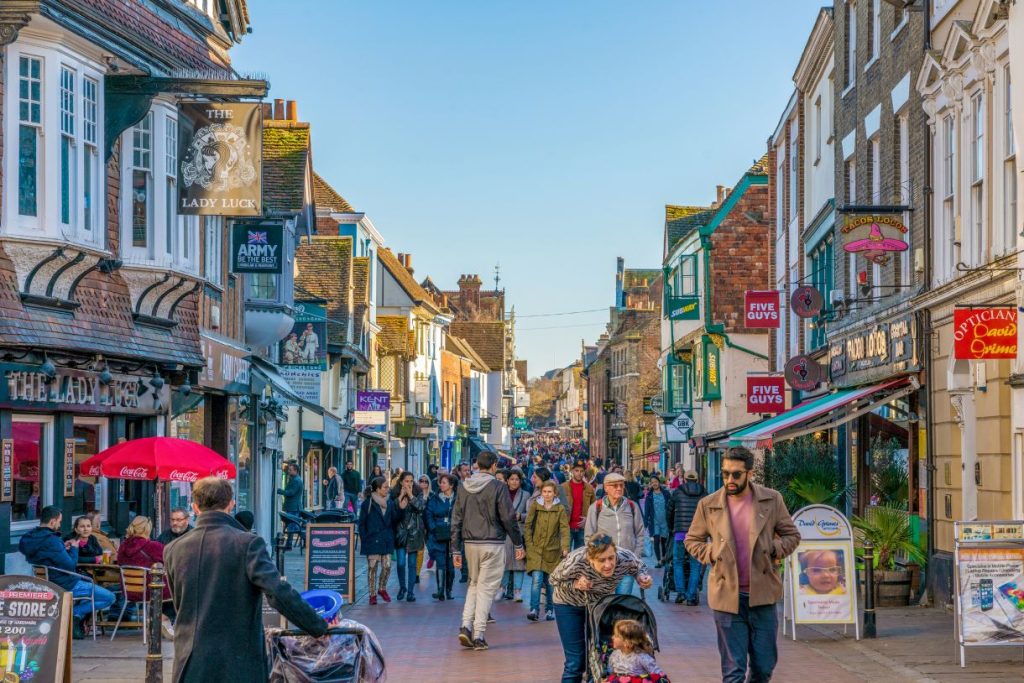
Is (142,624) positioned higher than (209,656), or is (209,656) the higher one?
(209,656)

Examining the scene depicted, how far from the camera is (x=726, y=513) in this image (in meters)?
10.2

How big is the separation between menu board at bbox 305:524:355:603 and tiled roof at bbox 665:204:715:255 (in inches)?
1424

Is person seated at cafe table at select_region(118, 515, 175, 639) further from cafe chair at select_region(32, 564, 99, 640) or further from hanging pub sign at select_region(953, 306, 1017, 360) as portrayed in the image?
hanging pub sign at select_region(953, 306, 1017, 360)

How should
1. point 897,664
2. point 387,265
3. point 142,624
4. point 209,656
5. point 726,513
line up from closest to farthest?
1. point 209,656
2. point 726,513
3. point 897,664
4. point 142,624
5. point 387,265

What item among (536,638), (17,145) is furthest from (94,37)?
(536,638)

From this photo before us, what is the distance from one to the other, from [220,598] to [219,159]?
40.4 ft

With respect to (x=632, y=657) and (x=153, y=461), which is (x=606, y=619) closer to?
(x=632, y=657)

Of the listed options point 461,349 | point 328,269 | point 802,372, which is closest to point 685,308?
point 328,269

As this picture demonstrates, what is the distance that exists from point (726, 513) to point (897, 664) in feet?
13.1

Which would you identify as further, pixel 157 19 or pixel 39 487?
pixel 157 19

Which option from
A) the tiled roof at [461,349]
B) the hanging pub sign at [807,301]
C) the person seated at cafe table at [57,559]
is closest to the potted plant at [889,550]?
the hanging pub sign at [807,301]

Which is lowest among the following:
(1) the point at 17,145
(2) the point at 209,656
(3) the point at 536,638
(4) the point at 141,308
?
(3) the point at 536,638

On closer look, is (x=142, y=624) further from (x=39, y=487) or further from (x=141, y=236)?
(x=141, y=236)

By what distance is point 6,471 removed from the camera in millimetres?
16266
